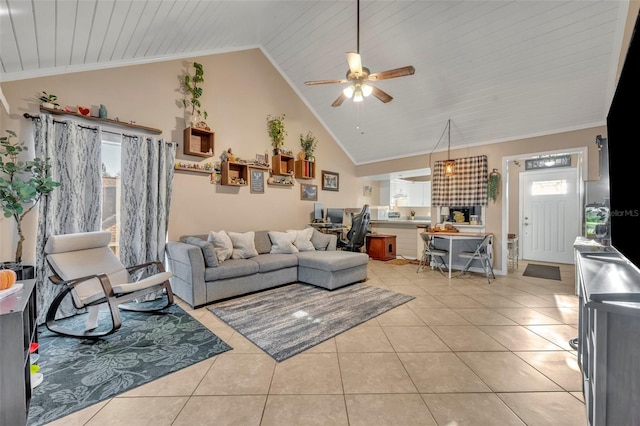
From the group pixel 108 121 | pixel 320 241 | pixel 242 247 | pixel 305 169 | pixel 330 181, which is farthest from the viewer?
pixel 330 181

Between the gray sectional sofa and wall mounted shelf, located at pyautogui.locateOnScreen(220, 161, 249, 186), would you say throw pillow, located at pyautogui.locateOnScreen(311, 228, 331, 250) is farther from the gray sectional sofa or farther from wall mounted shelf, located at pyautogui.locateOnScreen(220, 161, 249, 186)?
wall mounted shelf, located at pyautogui.locateOnScreen(220, 161, 249, 186)

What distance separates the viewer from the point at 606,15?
8.84 feet

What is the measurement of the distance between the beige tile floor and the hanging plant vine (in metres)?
2.41

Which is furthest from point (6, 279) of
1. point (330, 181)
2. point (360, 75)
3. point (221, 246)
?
point (330, 181)

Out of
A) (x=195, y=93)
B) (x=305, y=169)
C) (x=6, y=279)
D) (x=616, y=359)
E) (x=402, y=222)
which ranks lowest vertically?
(x=616, y=359)

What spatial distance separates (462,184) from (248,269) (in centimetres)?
415

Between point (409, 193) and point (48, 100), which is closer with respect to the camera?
point (48, 100)

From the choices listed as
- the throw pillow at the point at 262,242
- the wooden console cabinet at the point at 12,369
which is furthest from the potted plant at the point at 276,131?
the wooden console cabinet at the point at 12,369

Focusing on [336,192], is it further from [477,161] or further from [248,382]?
[248,382]

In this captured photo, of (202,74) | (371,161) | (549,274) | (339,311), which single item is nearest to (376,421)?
(339,311)

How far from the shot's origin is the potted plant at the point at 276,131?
191 inches

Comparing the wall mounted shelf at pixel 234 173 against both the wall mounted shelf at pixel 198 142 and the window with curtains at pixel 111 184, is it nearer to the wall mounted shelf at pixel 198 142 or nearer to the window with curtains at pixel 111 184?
the wall mounted shelf at pixel 198 142

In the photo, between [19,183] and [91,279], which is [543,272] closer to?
[91,279]

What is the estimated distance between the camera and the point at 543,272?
5012mm
